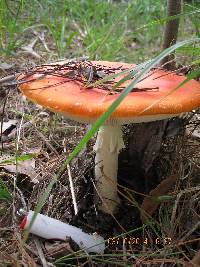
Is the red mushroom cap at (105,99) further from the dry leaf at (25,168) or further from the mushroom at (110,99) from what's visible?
the dry leaf at (25,168)

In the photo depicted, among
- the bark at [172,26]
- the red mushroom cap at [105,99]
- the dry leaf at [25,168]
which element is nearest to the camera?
the red mushroom cap at [105,99]

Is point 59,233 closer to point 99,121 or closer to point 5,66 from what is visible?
point 99,121

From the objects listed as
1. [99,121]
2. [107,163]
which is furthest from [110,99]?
[107,163]

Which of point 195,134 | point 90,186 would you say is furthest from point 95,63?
point 195,134

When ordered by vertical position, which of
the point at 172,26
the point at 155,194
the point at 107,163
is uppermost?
the point at 172,26

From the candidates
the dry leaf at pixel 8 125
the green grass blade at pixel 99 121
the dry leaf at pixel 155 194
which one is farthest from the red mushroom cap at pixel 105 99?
the dry leaf at pixel 8 125

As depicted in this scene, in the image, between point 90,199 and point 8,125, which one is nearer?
point 90,199

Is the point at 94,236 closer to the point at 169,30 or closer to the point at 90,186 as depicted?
the point at 90,186

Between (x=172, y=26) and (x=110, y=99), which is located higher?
(x=172, y=26)
